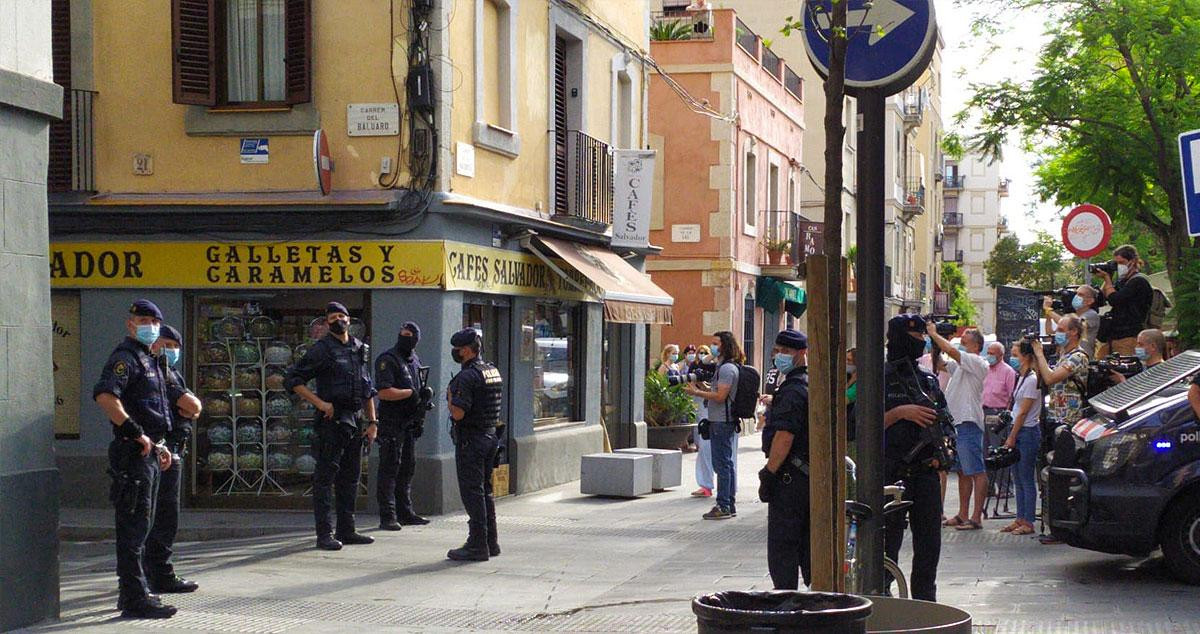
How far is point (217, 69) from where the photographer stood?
1513cm

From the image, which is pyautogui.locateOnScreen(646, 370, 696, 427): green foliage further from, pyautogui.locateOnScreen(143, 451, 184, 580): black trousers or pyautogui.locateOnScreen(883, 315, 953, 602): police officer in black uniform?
pyautogui.locateOnScreen(883, 315, 953, 602): police officer in black uniform

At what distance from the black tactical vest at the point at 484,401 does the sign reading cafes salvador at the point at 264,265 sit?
3.01 meters

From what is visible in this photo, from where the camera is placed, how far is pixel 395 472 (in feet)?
45.4

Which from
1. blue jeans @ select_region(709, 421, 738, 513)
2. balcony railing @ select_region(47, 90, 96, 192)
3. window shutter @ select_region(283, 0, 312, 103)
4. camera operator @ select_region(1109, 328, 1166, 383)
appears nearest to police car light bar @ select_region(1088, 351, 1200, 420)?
camera operator @ select_region(1109, 328, 1166, 383)

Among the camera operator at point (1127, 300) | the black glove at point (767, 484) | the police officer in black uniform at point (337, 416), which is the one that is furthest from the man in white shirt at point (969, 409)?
the black glove at point (767, 484)

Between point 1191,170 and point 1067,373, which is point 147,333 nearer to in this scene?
point 1191,170

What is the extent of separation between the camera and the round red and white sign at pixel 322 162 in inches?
568

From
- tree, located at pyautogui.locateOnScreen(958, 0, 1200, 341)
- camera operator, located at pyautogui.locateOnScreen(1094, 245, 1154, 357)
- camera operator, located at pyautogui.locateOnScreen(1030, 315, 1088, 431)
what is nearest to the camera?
camera operator, located at pyautogui.locateOnScreen(1030, 315, 1088, 431)

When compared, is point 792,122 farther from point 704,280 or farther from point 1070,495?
point 1070,495

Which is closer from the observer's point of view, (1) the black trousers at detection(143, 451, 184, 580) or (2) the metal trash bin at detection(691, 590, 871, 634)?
(2) the metal trash bin at detection(691, 590, 871, 634)

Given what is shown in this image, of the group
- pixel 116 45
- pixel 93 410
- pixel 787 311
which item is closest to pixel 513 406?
pixel 93 410

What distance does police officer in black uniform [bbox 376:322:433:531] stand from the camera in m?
13.7

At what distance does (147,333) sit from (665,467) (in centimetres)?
902

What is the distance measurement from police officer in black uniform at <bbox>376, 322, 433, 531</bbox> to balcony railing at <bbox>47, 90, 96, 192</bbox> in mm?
3841
